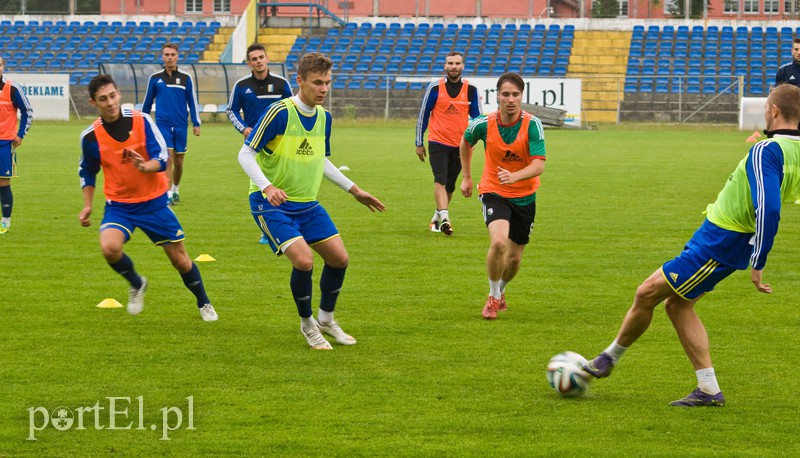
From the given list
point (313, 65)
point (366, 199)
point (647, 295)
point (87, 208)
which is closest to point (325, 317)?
point (366, 199)

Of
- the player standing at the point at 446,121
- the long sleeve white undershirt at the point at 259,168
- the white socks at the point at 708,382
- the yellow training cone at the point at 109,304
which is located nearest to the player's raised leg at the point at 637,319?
the white socks at the point at 708,382

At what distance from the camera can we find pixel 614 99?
40.9 metres

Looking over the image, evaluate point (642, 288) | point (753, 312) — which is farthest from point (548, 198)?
point (642, 288)

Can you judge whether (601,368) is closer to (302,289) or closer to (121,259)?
(302,289)

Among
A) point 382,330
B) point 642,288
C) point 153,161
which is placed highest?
point 153,161

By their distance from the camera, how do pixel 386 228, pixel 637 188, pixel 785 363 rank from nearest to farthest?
pixel 785 363, pixel 386 228, pixel 637 188

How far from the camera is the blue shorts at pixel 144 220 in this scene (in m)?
8.06

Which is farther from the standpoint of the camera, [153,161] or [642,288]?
[153,161]

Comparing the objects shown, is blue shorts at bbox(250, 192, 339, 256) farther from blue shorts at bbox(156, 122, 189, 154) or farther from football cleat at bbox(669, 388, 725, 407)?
blue shorts at bbox(156, 122, 189, 154)

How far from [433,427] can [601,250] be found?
671cm

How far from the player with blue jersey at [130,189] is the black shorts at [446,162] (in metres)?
5.54

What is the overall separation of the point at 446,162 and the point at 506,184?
16.6ft

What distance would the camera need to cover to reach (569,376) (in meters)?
6.00

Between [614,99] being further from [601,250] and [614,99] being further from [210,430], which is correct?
[210,430]
